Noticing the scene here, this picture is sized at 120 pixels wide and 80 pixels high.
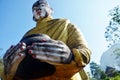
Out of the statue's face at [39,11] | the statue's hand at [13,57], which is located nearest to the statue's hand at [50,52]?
the statue's hand at [13,57]

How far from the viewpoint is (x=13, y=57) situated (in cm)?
296

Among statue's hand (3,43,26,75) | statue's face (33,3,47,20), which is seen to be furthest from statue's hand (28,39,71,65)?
statue's face (33,3,47,20)

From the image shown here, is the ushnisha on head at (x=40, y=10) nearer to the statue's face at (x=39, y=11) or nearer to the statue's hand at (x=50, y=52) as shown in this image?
the statue's face at (x=39, y=11)

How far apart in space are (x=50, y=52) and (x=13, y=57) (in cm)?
31

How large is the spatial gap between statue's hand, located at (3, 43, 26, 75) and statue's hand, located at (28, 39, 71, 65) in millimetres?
70

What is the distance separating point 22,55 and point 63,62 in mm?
351

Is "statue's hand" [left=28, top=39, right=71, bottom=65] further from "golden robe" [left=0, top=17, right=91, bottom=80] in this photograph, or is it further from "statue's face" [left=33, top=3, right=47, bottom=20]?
"statue's face" [left=33, top=3, right=47, bottom=20]

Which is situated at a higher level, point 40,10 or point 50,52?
point 40,10

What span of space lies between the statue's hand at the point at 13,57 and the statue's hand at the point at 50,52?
0.07 m

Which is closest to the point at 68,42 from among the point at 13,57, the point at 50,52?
the point at 50,52

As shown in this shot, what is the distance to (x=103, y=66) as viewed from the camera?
34000 millimetres

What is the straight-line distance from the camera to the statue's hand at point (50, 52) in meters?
2.91

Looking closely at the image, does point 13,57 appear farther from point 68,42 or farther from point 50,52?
point 68,42

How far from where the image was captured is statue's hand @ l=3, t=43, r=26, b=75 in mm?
2908
